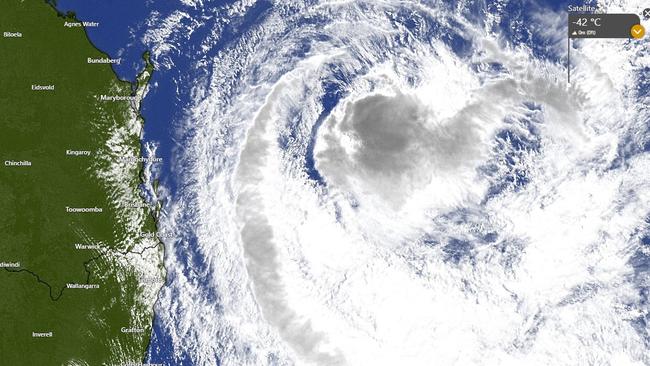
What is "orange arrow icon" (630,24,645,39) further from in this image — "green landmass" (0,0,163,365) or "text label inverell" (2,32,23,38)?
"text label inverell" (2,32,23,38)

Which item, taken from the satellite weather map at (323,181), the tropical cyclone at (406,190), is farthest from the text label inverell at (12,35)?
the tropical cyclone at (406,190)

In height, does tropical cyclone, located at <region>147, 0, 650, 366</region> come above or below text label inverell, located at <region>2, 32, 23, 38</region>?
below

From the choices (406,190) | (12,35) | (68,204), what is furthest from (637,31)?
(12,35)

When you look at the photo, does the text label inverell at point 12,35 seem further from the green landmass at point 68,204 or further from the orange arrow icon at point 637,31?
the orange arrow icon at point 637,31

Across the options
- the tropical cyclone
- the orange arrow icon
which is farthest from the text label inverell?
the orange arrow icon

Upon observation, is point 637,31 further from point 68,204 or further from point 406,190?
point 68,204

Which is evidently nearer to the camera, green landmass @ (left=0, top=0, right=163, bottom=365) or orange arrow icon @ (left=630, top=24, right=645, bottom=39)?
green landmass @ (left=0, top=0, right=163, bottom=365)

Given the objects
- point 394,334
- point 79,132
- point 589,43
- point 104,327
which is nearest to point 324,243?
point 394,334
